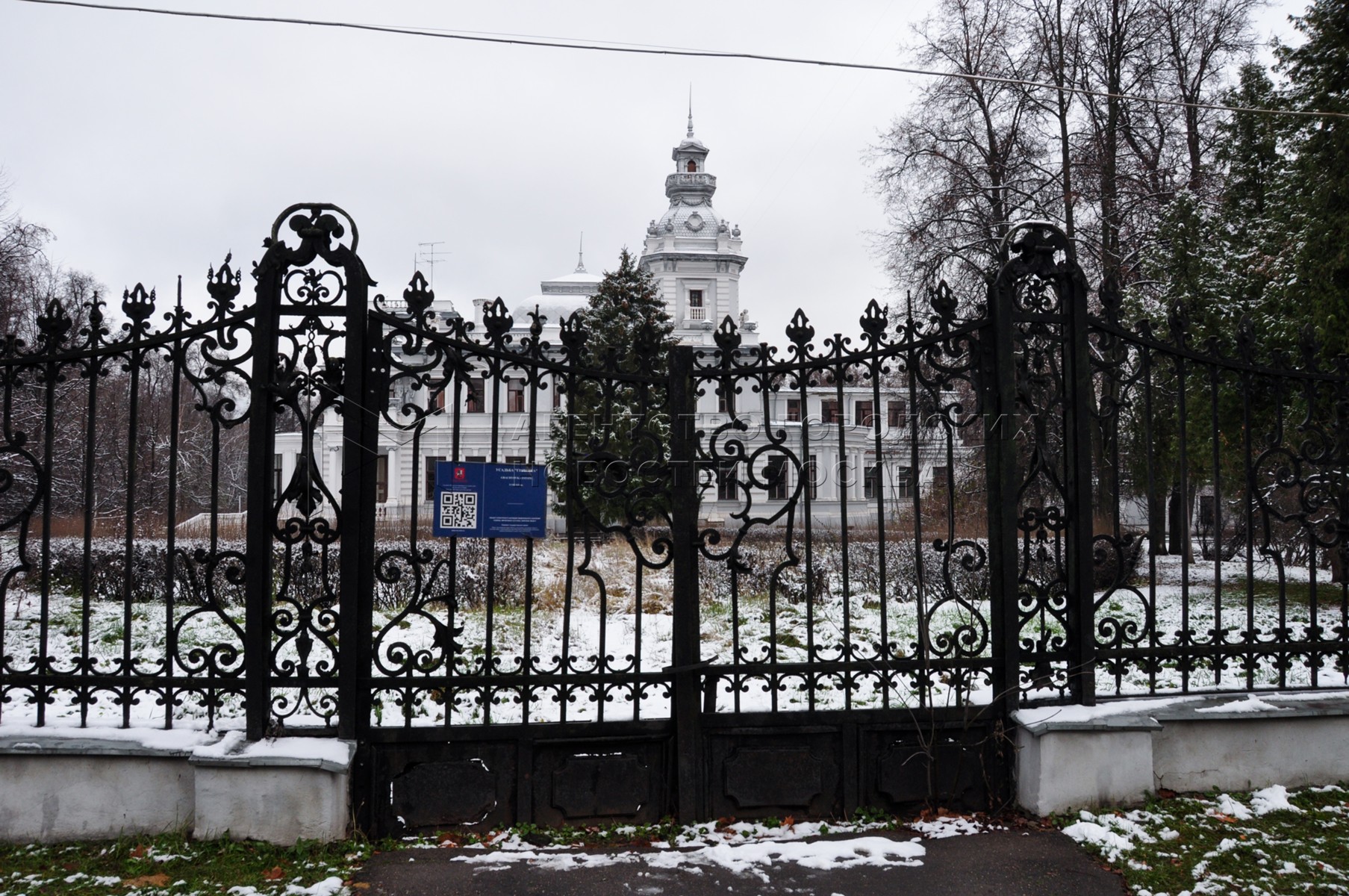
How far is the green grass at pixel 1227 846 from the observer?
4211 millimetres

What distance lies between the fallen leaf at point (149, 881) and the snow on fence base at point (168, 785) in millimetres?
305

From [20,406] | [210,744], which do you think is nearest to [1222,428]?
[210,744]

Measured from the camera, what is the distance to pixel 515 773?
4.89 meters

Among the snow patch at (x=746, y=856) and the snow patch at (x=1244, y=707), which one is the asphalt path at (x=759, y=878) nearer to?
the snow patch at (x=746, y=856)

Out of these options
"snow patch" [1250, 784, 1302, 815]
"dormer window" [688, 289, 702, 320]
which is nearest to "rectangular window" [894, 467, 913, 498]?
"snow patch" [1250, 784, 1302, 815]

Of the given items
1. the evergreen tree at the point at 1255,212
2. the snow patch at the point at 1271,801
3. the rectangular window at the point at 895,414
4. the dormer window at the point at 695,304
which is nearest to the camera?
the snow patch at the point at 1271,801

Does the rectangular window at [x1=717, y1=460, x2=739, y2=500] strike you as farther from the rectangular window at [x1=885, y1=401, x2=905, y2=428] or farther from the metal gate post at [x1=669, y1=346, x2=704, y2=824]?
the rectangular window at [x1=885, y1=401, x2=905, y2=428]

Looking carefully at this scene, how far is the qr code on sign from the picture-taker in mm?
4875

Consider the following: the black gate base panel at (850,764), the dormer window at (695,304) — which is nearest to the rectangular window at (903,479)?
the black gate base panel at (850,764)

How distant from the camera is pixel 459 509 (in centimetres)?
491

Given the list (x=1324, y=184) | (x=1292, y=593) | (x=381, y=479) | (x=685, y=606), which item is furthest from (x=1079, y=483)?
(x=381, y=479)

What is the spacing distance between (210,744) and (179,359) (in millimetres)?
1875

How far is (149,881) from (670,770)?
2453 mm

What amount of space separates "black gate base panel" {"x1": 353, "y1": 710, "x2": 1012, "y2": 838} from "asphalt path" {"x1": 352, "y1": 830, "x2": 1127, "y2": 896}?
0.33 m
